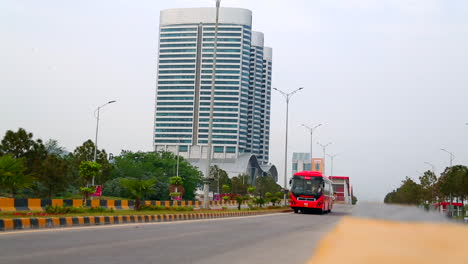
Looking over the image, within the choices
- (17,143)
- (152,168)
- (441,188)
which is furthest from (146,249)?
(152,168)

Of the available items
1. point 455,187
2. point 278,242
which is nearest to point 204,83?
point 455,187

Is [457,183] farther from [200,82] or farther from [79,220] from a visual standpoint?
[200,82]

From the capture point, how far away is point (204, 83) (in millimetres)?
181125

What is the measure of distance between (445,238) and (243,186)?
105027 millimetres

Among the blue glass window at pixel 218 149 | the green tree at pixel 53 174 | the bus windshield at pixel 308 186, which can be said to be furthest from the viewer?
the blue glass window at pixel 218 149

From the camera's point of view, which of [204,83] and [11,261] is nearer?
[11,261]

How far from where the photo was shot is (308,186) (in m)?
40.1

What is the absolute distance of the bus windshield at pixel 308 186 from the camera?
131ft

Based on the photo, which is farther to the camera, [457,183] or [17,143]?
[457,183]

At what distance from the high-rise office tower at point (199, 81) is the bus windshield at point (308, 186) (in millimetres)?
138743

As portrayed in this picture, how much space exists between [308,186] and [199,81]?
475ft

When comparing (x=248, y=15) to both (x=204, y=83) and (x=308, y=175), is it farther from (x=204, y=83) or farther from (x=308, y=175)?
(x=308, y=175)

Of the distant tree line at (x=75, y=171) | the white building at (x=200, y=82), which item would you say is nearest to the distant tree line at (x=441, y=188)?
the distant tree line at (x=75, y=171)

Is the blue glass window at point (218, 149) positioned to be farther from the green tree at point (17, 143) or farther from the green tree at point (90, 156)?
the green tree at point (17, 143)
